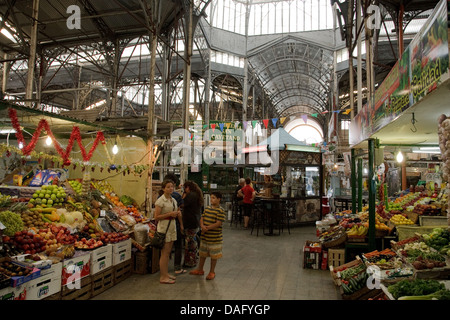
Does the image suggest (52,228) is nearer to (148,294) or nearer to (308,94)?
(148,294)

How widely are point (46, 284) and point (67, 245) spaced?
0.76 meters

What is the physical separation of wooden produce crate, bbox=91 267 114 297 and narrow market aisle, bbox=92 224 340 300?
0.27 feet

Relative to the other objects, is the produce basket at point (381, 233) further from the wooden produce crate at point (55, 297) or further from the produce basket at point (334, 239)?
the wooden produce crate at point (55, 297)

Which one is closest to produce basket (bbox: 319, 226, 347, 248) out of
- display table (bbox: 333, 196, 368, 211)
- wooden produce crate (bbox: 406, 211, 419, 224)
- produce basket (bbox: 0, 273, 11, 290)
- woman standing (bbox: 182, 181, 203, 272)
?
wooden produce crate (bbox: 406, 211, 419, 224)

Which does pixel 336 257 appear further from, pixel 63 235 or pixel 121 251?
pixel 63 235

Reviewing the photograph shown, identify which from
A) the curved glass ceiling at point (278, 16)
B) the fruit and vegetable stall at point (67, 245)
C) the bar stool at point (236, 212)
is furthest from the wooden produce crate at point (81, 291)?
the curved glass ceiling at point (278, 16)

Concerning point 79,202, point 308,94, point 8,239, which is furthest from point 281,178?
point 308,94

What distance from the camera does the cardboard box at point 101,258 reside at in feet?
15.0

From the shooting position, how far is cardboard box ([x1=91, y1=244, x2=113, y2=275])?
15.0 feet

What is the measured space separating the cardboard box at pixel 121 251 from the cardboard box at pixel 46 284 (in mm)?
1199

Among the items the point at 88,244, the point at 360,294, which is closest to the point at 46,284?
the point at 88,244

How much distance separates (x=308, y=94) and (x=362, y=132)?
106ft

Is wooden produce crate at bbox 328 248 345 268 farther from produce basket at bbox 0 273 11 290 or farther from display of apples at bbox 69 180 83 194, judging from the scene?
display of apples at bbox 69 180 83 194
